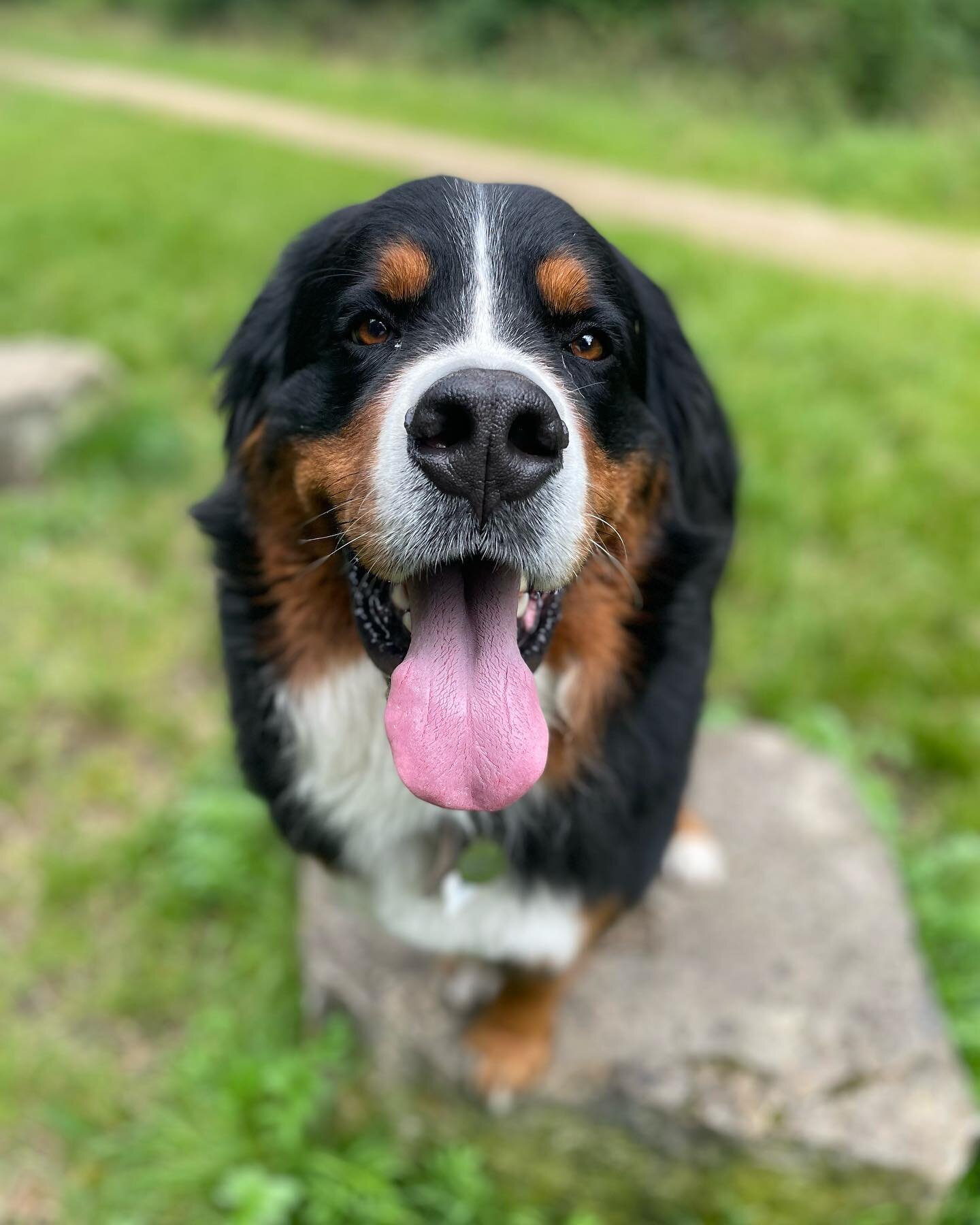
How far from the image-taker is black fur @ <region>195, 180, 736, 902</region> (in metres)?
1.72

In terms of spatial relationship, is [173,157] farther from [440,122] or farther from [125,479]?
[125,479]

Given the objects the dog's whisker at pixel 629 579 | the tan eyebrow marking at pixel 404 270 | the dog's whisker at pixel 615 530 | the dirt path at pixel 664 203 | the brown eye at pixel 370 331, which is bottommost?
the dog's whisker at pixel 629 579

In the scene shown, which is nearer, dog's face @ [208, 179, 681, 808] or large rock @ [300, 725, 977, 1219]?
dog's face @ [208, 179, 681, 808]

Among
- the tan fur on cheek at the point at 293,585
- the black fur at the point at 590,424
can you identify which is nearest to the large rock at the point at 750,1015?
the black fur at the point at 590,424

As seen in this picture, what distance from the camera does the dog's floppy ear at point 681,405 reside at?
2.03m

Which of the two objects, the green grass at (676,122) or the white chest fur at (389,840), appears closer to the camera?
the white chest fur at (389,840)

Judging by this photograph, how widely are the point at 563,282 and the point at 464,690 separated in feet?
2.45

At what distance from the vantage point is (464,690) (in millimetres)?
1638

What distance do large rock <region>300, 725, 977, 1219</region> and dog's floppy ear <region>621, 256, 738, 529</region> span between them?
1.11m

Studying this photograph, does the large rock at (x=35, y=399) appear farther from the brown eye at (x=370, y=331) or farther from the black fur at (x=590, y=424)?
the brown eye at (x=370, y=331)

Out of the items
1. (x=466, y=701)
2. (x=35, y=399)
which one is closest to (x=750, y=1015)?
(x=466, y=701)

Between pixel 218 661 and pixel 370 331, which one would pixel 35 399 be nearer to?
pixel 218 661

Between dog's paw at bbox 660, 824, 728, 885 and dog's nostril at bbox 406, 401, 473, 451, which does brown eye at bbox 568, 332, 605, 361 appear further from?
dog's paw at bbox 660, 824, 728, 885

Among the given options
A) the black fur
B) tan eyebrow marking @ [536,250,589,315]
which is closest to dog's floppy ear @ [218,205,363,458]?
the black fur
